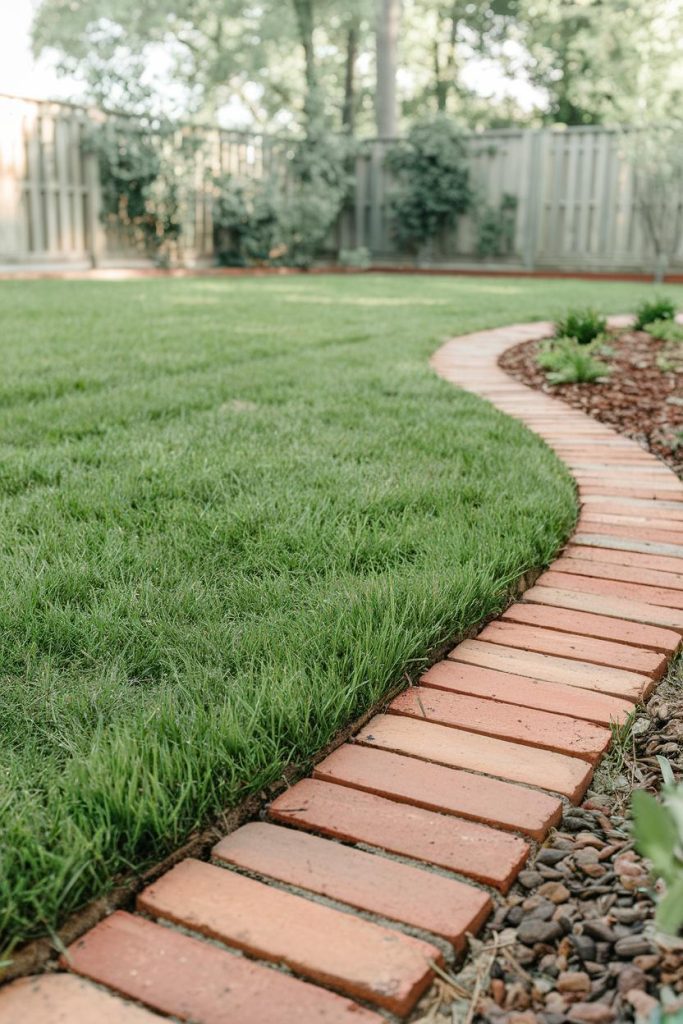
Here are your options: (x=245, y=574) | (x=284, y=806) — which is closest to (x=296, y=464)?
(x=245, y=574)

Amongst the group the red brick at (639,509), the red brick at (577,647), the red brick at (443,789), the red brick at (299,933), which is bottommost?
the red brick at (299,933)

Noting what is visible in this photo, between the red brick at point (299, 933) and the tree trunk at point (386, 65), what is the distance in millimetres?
15652

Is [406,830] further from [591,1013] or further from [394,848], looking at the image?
[591,1013]

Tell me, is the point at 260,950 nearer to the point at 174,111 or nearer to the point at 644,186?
the point at 174,111

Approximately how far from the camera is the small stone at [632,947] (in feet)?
3.57

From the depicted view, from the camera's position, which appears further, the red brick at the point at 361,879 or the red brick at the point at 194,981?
the red brick at the point at 361,879

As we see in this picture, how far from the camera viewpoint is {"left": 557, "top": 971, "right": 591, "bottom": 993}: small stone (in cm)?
104

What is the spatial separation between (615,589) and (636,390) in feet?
7.78

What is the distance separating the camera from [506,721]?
61.9 inches

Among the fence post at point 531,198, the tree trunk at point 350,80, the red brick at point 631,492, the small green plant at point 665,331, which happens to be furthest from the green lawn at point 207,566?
the tree trunk at point 350,80

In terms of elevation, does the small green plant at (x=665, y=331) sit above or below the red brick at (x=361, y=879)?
above

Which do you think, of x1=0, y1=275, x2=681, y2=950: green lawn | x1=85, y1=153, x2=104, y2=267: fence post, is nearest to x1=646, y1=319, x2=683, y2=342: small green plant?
x1=0, y1=275, x2=681, y2=950: green lawn

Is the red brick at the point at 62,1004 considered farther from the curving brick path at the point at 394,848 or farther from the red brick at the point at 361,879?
the red brick at the point at 361,879

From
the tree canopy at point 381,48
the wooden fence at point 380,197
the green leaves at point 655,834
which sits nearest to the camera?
the green leaves at point 655,834
